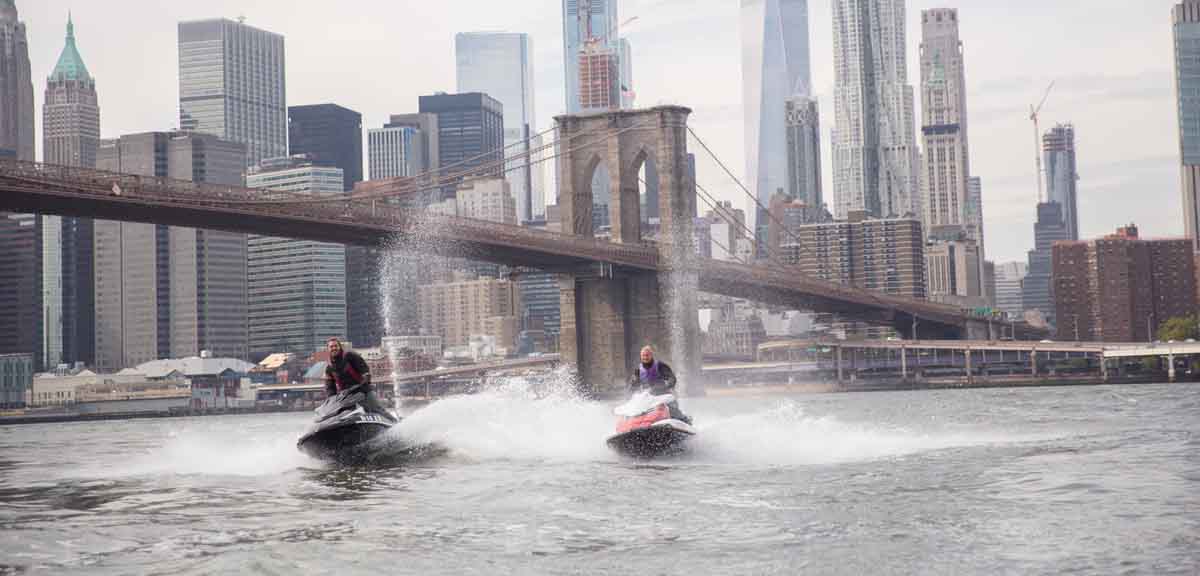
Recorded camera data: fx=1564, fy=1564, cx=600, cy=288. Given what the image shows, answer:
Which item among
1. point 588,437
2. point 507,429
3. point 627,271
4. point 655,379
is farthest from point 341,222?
point 655,379

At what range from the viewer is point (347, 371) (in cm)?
2078

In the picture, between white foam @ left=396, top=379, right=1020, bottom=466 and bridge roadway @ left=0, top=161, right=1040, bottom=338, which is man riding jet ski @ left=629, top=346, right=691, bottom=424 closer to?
white foam @ left=396, top=379, right=1020, bottom=466

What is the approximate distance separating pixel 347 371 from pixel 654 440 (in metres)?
4.18

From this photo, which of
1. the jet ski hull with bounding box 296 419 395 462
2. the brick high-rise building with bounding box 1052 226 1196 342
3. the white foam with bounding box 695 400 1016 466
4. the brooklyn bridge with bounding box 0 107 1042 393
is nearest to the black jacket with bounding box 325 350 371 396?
the jet ski hull with bounding box 296 419 395 462

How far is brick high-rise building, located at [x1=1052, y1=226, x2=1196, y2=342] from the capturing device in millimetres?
156250

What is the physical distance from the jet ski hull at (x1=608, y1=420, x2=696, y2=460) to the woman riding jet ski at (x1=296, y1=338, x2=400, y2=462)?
3.25 metres

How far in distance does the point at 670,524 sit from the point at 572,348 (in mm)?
51384

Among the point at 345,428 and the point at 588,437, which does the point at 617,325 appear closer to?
the point at 588,437

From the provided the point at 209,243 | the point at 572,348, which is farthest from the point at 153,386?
the point at 572,348

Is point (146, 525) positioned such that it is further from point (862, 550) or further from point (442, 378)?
point (442, 378)

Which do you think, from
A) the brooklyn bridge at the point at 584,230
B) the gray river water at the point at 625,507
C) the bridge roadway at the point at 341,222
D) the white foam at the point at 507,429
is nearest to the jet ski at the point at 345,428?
the gray river water at the point at 625,507

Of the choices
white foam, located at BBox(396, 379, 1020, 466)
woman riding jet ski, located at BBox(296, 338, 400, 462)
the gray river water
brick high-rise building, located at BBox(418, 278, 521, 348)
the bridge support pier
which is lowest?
the gray river water

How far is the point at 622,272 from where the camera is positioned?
64.6 metres

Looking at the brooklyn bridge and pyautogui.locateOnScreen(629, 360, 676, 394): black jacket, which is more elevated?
the brooklyn bridge
